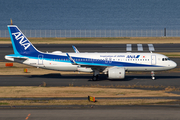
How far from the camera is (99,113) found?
2709 centimetres

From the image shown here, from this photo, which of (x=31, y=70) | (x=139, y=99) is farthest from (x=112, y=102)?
(x=31, y=70)

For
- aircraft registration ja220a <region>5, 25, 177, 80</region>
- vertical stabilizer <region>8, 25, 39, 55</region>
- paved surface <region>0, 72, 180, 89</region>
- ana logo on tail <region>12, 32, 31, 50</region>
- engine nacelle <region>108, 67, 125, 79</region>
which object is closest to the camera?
paved surface <region>0, 72, 180, 89</region>

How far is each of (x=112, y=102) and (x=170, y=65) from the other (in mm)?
19132

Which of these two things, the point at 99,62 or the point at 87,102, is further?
the point at 99,62

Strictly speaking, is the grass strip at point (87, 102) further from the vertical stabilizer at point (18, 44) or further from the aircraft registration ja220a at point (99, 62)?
the vertical stabilizer at point (18, 44)

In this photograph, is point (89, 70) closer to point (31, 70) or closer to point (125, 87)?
point (125, 87)

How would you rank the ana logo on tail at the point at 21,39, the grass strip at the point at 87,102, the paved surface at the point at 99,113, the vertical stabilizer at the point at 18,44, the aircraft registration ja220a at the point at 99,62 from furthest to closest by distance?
the ana logo on tail at the point at 21,39
the vertical stabilizer at the point at 18,44
the aircraft registration ja220a at the point at 99,62
the grass strip at the point at 87,102
the paved surface at the point at 99,113

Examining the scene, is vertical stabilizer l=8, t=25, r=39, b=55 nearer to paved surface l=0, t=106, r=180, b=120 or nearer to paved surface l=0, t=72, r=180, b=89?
paved surface l=0, t=72, r=180, b=89

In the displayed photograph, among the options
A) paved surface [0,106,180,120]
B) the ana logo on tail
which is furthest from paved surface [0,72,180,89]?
paved surface [0,106,180,120]

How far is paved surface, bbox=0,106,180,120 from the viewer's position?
2569 cm

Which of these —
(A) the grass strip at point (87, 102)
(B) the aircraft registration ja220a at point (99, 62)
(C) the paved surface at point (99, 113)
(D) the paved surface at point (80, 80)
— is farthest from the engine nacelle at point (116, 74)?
(C) the paved surface at point (99, 113)

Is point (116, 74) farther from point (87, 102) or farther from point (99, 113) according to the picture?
point (99, 113)

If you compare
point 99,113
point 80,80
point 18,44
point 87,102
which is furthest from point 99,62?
point 99,113

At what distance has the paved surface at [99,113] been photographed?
25.7m
